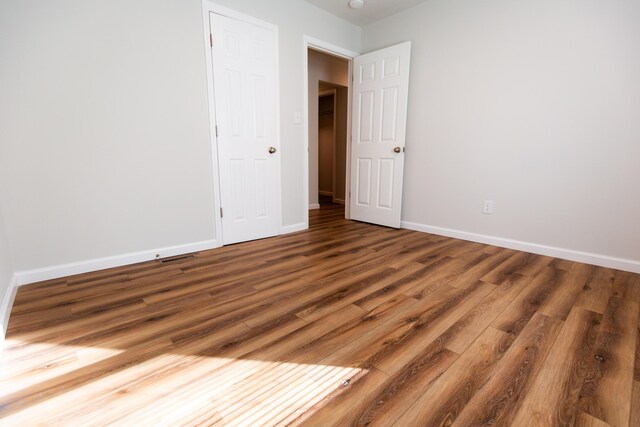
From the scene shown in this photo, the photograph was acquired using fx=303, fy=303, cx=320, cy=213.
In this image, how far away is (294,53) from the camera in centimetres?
320

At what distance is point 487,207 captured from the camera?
299cm

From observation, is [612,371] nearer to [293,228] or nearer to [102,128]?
[293,228]

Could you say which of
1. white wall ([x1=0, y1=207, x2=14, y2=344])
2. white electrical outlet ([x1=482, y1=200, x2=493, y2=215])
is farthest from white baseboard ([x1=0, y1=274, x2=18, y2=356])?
white electrical outlet ([x1=482, y1=200, x2=493, y2=215])

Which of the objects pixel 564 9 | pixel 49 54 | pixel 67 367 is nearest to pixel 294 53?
pixel 49 54

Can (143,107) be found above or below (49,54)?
below

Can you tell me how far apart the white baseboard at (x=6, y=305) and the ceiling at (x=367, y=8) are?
3.48 meters

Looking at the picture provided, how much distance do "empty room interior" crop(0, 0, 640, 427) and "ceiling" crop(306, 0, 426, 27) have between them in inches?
1.0

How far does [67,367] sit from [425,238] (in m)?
2.95

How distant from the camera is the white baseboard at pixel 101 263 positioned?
2.06 metres

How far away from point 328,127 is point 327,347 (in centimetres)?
526

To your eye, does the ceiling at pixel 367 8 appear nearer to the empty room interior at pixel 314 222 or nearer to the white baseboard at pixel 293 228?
the empty room interior at pixel 314 222

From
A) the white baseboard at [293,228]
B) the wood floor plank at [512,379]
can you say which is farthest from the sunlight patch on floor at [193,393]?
the white baseboard at [293,228]

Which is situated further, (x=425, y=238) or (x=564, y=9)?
Answer: (x=425, y=238)

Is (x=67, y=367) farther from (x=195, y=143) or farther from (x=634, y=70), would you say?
(x=634, y=70)
